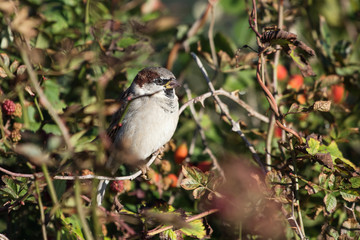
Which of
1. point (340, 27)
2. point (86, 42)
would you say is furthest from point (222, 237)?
point (340, 27)

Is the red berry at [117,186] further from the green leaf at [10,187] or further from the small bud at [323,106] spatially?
the small bud at [323,106]

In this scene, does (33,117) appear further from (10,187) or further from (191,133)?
(191,133)

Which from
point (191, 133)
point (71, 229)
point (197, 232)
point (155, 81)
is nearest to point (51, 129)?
point (71, 229)

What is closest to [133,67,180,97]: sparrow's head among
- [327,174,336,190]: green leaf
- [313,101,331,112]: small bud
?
[313,101,331,112]: small bud

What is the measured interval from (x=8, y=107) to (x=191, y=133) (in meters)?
1.10

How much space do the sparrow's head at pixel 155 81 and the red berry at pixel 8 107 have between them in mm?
714

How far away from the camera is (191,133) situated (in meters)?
2.42

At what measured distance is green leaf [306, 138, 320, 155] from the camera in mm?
1459

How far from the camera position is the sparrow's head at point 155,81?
2.12 m

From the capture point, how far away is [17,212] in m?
1.72

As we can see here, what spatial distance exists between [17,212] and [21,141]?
31cm

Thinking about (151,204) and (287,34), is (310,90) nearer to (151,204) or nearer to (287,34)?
(287,34)

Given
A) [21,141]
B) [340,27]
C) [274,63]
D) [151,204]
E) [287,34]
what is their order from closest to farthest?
[287,34]
[151,204]
[21,141]
[274,63]
[340,27]

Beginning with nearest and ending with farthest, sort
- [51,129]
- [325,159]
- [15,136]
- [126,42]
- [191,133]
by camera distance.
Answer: [325,159] < [15,136] < [51,129] < [126,42] < [191,133]
